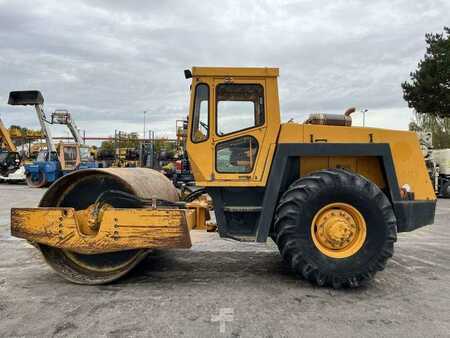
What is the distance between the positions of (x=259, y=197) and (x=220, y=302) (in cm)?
139

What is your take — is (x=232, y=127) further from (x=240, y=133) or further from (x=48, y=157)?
(x=48, y=157)

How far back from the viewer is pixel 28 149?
28.3m

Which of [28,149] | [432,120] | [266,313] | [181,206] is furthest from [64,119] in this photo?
[432,120]

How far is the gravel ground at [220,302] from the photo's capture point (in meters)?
3.75

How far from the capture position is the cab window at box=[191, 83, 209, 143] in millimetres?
5145

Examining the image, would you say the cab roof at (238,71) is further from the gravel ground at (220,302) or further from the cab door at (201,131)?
the gravel ground at (220,302)

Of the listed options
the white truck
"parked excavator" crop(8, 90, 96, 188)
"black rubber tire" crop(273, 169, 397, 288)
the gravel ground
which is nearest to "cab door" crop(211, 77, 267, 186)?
"black rubber tire" crop(273, 169, 397, 288)

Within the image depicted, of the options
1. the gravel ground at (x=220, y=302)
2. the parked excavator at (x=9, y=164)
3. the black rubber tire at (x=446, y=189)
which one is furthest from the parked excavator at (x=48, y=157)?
the black rubber tire at (x=446, y=189)

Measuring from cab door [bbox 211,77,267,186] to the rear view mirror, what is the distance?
18646 mm

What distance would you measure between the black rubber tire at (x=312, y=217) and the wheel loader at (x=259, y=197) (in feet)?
0.04

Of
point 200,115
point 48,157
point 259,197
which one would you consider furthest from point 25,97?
point 259,197

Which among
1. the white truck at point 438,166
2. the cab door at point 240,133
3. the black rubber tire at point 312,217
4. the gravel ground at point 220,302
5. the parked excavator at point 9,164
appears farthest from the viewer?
the parked excavator at point 9,164

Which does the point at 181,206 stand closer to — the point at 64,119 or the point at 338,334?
the point at 338,334

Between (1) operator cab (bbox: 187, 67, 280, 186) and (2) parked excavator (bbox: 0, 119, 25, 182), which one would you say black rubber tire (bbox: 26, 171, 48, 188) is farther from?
(1) operator cab (bbox: 187, 67, 280, 186)
